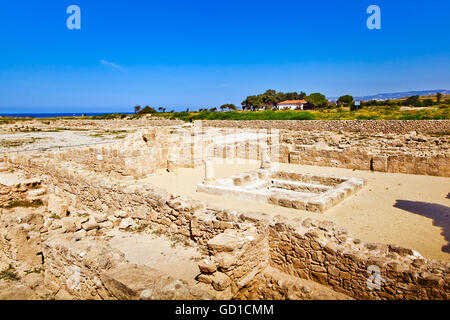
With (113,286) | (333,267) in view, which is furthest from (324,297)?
(113,286)

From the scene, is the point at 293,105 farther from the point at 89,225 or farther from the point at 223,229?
the point at 223,229

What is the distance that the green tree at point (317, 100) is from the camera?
213 ft

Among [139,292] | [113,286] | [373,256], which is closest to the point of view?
[139,292]

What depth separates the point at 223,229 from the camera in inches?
244

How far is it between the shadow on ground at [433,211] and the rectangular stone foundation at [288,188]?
1604 mm

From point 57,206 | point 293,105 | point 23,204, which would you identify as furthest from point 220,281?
point 293,105

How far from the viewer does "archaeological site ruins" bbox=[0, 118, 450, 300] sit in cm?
458

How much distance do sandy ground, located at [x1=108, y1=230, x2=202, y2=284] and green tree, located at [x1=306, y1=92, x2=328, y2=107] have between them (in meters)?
62.8

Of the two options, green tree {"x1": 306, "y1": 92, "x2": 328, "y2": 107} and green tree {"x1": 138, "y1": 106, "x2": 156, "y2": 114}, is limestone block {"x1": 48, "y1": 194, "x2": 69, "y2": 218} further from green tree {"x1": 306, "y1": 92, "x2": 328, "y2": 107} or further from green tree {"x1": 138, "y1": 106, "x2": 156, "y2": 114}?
green tree {"x1": 138, "y1": 106, "x2": 156, "y2": 114}

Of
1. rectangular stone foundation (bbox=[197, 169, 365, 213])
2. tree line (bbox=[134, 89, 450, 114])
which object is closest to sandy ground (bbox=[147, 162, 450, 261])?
rectangular stone foundation (bbox=[197, 169, 365, 213])

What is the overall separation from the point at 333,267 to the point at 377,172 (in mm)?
8974

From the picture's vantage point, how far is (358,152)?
1327 cm

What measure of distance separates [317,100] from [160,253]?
6436cm
